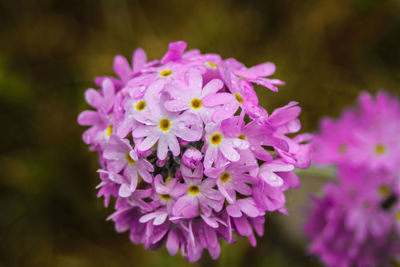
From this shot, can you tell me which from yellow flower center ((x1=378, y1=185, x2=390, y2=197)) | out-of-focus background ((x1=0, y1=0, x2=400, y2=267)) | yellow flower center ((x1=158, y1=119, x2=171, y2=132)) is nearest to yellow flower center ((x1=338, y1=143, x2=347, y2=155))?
yellow flower center ((x1=378, y1=185, x2=390, y2=197))

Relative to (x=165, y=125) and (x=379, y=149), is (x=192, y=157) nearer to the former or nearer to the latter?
(x=165, y=125)

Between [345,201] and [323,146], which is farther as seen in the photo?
[323,146]

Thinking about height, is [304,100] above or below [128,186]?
above

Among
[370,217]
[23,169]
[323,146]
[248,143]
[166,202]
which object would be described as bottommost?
[370,217]

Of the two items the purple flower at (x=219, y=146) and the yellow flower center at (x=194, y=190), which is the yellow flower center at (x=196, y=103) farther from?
the yellow flower center at (x=194, y=190)

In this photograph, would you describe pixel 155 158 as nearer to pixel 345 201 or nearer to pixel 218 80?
pixel 218 80

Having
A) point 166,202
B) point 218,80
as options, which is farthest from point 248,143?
point 166,202

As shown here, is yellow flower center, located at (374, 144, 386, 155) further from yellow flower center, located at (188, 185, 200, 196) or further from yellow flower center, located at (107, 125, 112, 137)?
yellow flower center, located at (107, 125, 112, 137)
